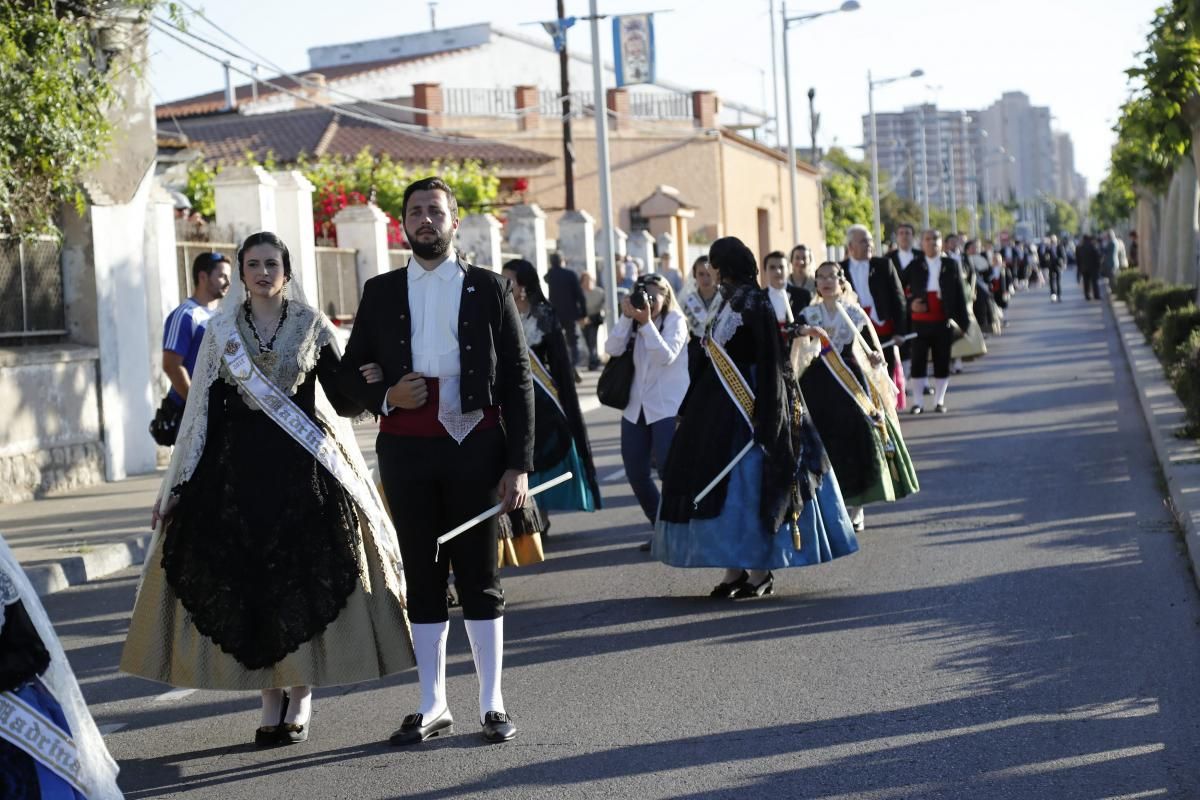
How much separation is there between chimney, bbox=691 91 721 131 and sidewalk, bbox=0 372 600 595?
4514cm

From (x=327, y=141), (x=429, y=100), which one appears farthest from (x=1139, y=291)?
(x=429, y=100)

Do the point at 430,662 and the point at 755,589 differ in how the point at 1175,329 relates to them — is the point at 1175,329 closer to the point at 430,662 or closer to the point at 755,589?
the point at 755,589

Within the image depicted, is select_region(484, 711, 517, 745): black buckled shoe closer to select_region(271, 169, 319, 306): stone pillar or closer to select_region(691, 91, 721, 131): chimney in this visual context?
select_region(271, 169, 319, 306): stone pillar

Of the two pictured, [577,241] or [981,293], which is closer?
[981,293]

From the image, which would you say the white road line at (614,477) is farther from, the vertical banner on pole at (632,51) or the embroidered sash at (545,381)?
the vertical banner on pole at (632,51)

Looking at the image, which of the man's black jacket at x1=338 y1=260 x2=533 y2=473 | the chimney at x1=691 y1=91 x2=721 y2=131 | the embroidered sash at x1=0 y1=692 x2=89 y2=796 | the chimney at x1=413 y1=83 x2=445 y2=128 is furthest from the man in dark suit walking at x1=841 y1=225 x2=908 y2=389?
the chimney at x1=691 y1=91 x2=721 y2=131

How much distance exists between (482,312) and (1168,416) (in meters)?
11.5

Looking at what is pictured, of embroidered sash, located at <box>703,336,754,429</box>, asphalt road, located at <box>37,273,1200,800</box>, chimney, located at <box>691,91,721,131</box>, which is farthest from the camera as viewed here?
chimney, located at <box>691,91,721,131</box>

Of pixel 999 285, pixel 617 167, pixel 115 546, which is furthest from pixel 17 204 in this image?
pixel 617 167

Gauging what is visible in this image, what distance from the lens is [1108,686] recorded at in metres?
6.95

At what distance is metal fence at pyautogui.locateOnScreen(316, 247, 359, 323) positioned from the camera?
23.5m

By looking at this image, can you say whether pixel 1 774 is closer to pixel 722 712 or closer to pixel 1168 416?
pixel 722 712

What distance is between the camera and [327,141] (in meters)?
50.3

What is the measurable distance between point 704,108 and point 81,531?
161 feet
